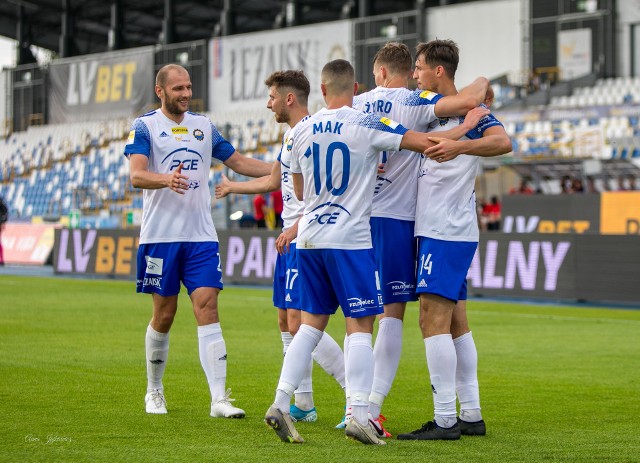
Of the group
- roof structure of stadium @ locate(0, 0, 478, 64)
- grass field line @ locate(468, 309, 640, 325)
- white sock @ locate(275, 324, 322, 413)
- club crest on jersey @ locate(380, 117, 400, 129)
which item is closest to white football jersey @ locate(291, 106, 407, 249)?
club crest on jersey @ locate(380, 117, 400, 129)

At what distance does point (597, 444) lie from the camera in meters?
6.47

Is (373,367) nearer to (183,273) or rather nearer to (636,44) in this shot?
(183,273)

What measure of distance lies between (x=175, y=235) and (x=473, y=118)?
7.75ft

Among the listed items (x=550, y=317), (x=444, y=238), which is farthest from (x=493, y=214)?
(x=444, y=238)

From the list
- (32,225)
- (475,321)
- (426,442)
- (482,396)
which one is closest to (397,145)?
(426,442)

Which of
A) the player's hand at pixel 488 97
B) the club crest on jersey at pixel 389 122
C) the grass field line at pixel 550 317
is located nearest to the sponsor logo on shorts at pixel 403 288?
the club crest on jersey at pixel 389 122

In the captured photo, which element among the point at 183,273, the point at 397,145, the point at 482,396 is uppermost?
the point at 397,145

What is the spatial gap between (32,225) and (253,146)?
463 inches

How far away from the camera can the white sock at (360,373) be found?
6.36m

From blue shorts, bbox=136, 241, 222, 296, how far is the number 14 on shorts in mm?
1698

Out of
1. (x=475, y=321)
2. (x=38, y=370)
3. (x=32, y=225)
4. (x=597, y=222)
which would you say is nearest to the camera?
(x=38, y=370)

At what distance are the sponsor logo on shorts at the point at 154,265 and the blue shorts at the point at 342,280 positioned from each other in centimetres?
145

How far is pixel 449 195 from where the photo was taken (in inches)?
262

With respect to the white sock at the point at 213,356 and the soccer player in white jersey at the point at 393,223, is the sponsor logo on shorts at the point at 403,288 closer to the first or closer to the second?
the soccer player in white jersey at the point at 393,223
